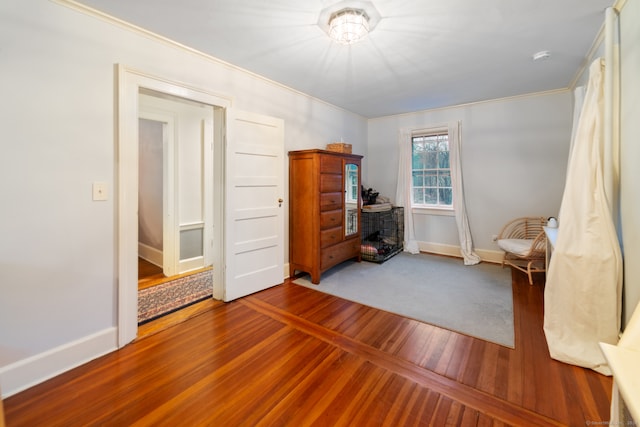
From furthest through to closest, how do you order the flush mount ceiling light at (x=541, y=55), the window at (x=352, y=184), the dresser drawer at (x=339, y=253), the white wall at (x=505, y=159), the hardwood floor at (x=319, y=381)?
the window at (x=352, y=184)
the white wall at (x=505, y=159)
the dresser drawer at (x=339, y=253)
the flush mount ceiling light at (x=541, y=55)
the hardwood floor at (x=319, y=381)

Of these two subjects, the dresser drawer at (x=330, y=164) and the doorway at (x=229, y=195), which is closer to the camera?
the doorway at (x=229, y=195)

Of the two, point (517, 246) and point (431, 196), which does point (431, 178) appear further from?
point (517, 246)

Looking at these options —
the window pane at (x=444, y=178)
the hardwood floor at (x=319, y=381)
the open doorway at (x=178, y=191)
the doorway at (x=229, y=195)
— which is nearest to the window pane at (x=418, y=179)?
the window pane at (x=444, y=178)

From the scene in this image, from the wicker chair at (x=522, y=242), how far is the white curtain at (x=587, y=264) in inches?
62.7

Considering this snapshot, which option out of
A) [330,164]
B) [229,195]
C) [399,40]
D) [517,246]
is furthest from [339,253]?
[399,40]

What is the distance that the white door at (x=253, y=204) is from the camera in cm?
282

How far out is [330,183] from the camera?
3533mm

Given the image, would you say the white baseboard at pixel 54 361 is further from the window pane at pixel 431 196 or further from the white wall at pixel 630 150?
the window pane at pixel 431 196

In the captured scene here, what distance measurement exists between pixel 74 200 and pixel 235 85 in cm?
180

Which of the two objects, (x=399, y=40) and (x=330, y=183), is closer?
(x=399, y=40)

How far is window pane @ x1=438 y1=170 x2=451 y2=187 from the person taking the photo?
4.61 metres

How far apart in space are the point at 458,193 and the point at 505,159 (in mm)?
792

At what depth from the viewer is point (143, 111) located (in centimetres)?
337

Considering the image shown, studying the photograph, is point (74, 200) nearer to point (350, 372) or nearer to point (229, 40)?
point (229, 40)
